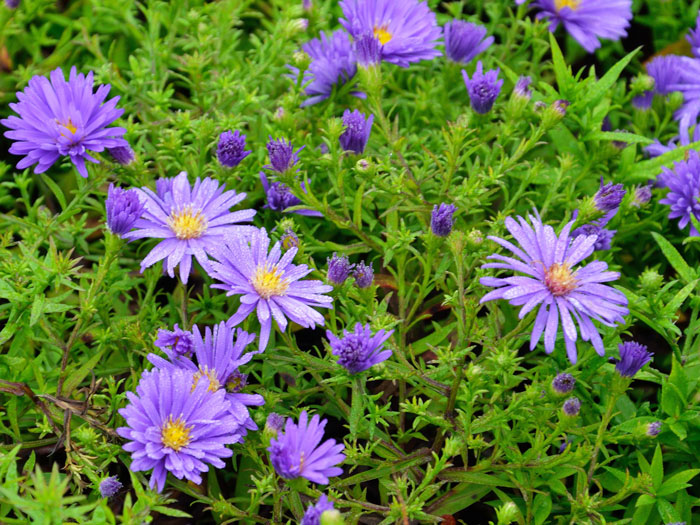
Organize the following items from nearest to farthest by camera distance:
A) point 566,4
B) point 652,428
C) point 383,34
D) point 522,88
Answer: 1. point 652,428
2. point 522,88
3. point 383,34
4. point 566,4

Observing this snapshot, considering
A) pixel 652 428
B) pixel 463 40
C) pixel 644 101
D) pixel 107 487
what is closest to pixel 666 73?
pixel 644 101

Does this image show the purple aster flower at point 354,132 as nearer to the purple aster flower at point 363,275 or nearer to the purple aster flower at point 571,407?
the purple aster flower at point 363,275

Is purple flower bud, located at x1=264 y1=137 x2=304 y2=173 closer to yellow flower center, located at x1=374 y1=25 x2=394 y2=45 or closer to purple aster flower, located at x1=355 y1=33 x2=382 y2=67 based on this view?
purple aster flower, located at x1=355 y1=33 x2=382 y2=67

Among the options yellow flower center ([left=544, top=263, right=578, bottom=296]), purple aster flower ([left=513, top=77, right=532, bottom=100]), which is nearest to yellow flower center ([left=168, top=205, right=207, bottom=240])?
yellow flower center ([left=544, top=263, right=578, bottom=296])

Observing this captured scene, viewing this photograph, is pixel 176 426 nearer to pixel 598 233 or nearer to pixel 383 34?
pixel 598 233

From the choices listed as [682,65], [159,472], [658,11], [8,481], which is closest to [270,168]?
[159,472]

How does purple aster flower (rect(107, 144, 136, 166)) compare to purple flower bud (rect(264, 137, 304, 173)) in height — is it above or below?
above

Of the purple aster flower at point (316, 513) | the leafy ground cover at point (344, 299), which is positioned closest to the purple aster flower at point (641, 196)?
the leafy ground cover at point (344, 299)
